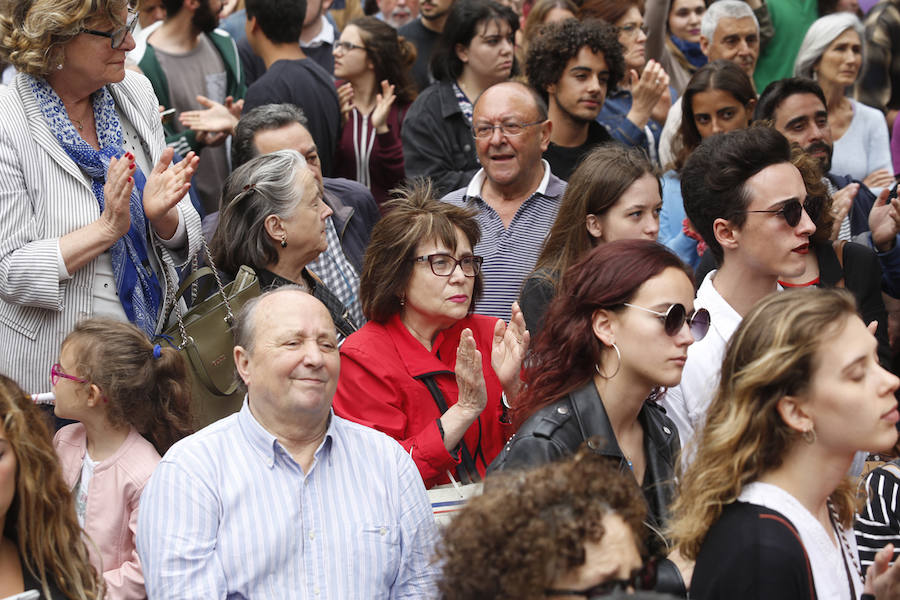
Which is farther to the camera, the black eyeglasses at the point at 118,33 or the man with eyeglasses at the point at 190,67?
the man with eyeglasses at the point at 190,67

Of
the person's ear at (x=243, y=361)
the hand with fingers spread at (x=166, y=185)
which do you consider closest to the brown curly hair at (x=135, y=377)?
the hand with fingers spread at (x=166, y=185)

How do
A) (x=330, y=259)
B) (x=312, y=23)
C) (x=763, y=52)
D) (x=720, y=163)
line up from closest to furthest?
(x=720, y=163), (x=330, y=259), (x=312, y=23), (x=763, y=52)

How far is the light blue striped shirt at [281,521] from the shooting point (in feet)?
10.1

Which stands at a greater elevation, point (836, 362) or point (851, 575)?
point (836, 362)

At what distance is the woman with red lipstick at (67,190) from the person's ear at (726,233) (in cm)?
199

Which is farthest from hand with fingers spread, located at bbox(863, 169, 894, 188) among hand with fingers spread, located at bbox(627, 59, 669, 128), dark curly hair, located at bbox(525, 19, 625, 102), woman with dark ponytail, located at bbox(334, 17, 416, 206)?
woman with dark ponytail, located at bbox(334, 17, 416, 206)

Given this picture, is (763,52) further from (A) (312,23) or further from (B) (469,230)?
(B) (469,230)

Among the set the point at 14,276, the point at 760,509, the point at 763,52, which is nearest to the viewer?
the point at 760,509

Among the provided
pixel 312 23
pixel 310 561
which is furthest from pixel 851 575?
pixel 312 23

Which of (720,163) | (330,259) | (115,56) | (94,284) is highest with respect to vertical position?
(115,56)

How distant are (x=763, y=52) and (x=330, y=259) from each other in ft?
15.2

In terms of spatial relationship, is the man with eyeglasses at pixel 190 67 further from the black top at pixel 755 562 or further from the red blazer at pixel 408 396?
the black top at pixel 755 562

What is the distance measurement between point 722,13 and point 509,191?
2.79 m

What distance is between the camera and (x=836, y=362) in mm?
2695
